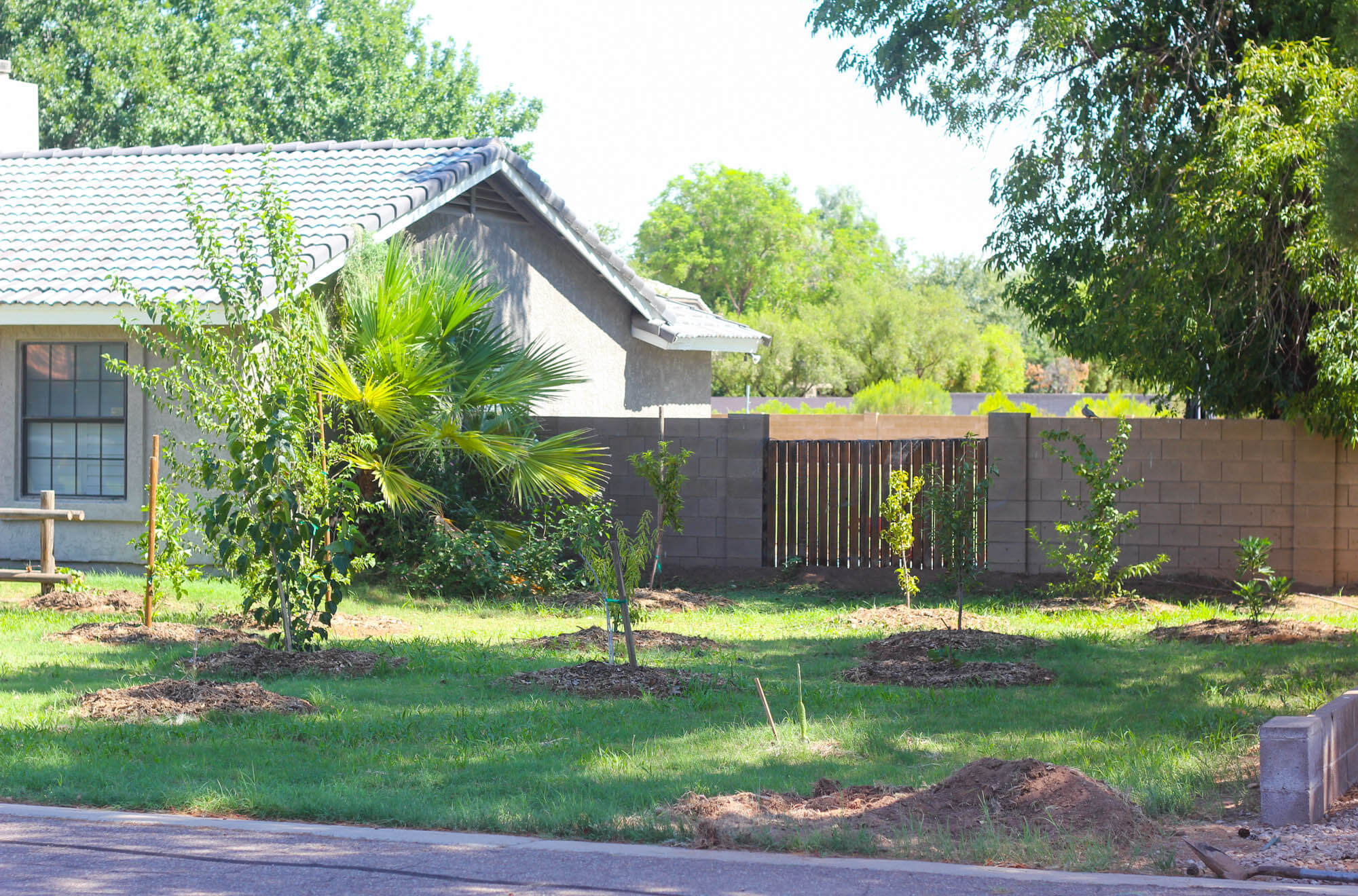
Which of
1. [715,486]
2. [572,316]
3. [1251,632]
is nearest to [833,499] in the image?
[715,486]

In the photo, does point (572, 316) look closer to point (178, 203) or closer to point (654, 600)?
point (178, 203)

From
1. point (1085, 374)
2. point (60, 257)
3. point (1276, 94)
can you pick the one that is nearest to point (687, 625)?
point (1276, 94)

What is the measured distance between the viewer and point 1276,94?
13.3 meters

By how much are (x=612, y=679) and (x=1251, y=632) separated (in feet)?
18.5

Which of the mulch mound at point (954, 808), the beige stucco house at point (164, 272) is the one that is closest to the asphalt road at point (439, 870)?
the mulch mound at point (954, 808)

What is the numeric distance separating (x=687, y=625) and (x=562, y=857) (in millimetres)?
6848

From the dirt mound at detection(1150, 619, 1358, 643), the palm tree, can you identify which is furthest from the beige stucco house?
the dirt mound at detection(1150, 619, 1358, 643)

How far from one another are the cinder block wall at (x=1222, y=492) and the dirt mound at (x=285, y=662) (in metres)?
7.50

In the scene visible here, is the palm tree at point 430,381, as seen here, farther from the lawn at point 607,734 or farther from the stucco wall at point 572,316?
the lawn at point 607,734

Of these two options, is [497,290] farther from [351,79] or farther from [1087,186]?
[351,79]

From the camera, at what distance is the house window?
15.2 m

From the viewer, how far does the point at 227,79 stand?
36594 mm

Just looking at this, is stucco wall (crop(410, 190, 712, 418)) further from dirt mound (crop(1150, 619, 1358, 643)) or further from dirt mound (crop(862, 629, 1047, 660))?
dirt mound (crop(1150, 619, 1358, 643))

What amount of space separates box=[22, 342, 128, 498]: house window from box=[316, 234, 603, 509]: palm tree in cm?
275
